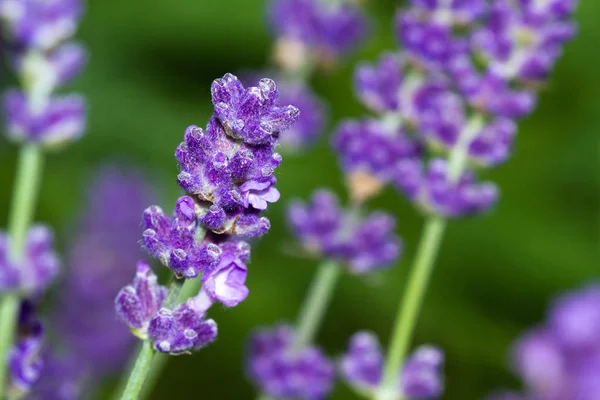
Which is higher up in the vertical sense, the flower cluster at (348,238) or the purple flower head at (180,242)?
the flower cluster at (348,238)

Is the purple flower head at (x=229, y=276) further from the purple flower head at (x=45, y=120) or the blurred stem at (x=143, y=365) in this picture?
the purple flower head at (x=45, y=120)

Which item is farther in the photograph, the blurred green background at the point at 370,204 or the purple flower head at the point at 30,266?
the blurred green background at the point at 370,204

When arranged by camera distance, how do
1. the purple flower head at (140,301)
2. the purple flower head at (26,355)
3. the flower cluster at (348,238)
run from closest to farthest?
1. the purple flower head at (140,301)
2. the purple flower head at (26,355)
3. the flower cluster at (348,238)

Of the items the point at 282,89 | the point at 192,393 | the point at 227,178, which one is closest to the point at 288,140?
the point at 282,89

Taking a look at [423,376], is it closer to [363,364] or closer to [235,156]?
[363,364]

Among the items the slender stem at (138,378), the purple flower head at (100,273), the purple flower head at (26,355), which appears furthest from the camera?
the purple flower head at (100,273)

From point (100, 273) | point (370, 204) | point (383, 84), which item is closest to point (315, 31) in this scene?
point (383, 84)

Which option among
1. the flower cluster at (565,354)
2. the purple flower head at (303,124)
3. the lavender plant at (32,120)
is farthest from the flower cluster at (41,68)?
the flower cluster at (565,354)

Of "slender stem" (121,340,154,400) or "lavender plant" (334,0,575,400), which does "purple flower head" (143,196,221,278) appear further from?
"lavender plant" (334,0,575,400)
